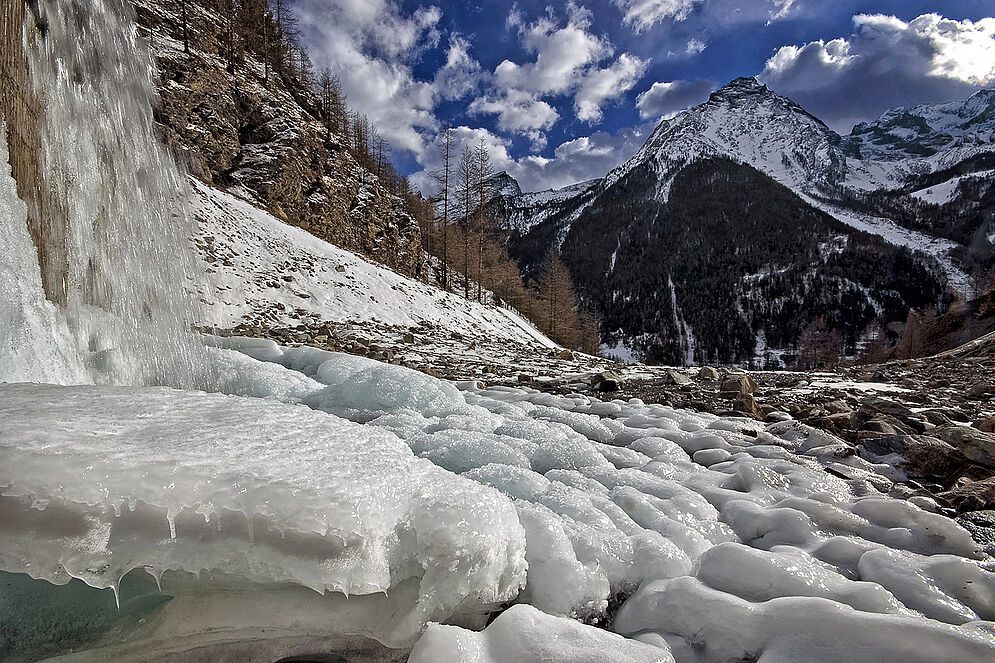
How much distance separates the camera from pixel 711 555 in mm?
1557

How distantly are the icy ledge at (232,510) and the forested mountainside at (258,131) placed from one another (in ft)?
57.1

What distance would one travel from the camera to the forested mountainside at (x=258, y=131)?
17.7 metres

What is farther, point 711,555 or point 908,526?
point 908,526

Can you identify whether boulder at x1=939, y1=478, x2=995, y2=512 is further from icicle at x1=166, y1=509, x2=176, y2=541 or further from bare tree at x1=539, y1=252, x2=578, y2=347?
bare tree at x1=539, y1=252, x2=578, y2=347

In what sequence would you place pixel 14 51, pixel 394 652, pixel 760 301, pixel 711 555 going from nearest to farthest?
pixel 394 652 < pixel 711 555 < pixel 14 51 < pixel 760 301

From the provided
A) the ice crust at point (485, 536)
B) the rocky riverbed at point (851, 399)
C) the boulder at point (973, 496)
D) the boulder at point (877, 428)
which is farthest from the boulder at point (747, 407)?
the boulder at point (973, 496)

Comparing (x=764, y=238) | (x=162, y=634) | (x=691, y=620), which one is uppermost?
(x=764, y=238)

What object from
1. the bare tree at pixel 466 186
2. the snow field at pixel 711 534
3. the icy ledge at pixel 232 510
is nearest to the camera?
the icy ledge at pixel 232 510

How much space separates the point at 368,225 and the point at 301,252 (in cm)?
1095

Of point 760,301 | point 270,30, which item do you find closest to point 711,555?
point 270,30

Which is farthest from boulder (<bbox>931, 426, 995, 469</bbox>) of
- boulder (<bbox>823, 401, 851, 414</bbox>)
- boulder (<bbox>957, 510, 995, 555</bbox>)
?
boulder (<bbox>823, 401, 851, 414</bbox>)

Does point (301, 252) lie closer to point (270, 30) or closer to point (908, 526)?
point (908, 526)

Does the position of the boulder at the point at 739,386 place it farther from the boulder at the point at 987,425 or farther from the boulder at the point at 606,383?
the boulder at the point at 987,425

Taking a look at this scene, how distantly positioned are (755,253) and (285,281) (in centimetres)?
11248
